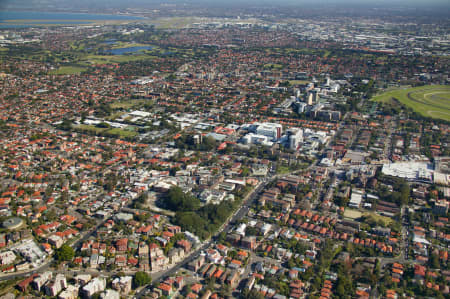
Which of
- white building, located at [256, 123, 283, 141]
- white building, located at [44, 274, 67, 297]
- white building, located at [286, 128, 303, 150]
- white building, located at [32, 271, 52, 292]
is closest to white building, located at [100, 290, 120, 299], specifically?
white building, located at [44, 274, 67, 297]

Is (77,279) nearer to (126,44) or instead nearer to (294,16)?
(126,44)

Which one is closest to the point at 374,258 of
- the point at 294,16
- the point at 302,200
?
the point at 302,200

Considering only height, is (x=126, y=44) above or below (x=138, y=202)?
above

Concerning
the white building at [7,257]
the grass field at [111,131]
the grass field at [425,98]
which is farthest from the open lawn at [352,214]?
the grass field at [425,98]

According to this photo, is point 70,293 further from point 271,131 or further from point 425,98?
point 425,98

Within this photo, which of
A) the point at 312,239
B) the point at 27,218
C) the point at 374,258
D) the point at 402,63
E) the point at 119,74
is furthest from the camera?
the point at 402,63

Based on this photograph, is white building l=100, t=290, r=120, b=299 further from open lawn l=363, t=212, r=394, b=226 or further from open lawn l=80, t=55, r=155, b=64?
open lawn l=80, t=55, r=155, b=64
